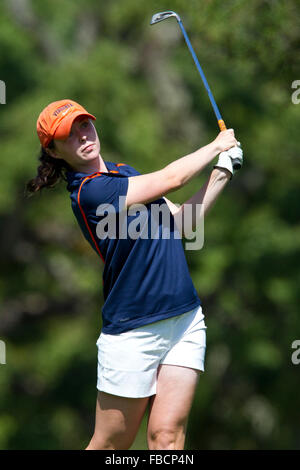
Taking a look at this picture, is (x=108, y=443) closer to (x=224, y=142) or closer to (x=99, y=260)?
(x=224, y=142)

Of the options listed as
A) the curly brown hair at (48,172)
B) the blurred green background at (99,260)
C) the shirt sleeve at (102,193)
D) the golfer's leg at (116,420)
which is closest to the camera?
the shirt sleeve at (102,193)

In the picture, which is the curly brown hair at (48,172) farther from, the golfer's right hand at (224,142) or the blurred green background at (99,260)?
the blurred green background at (99,260)

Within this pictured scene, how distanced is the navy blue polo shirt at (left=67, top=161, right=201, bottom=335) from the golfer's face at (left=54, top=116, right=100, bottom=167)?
0.08m

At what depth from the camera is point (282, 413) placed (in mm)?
14672

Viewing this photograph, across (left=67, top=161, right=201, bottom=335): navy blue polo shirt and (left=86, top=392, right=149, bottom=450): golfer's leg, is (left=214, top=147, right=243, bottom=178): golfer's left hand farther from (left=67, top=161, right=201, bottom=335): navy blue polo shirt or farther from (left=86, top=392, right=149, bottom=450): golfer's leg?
(left=86, top=392, right=149, bottom=450): golfer's leg

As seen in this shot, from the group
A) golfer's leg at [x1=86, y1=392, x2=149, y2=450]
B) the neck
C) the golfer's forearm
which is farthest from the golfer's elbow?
golfer's leg at [x1=86, y1=392, x2=149, y2=450]

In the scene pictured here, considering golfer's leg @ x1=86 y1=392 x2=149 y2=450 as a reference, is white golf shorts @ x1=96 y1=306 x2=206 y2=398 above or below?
above

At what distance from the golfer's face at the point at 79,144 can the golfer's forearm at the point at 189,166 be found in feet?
1.01

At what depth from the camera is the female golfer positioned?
301 centimetres

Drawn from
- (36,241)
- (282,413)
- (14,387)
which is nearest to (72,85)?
(36,241)

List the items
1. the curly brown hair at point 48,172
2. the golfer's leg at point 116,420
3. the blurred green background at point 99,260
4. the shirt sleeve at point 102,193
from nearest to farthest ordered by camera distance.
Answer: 1. the shirt sleeve at point 102,193
2. the golfer's leg at point 116,420
3. the curly brown hair at point 48,172
4. the blurred green background at point 99,260

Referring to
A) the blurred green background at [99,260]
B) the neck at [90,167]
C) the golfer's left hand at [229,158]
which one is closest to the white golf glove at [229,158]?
the golfer's left hand at [229,158]

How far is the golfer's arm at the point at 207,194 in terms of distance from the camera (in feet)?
10.4

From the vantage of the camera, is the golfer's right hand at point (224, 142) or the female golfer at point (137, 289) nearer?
the female golfer at point (137, 289)
